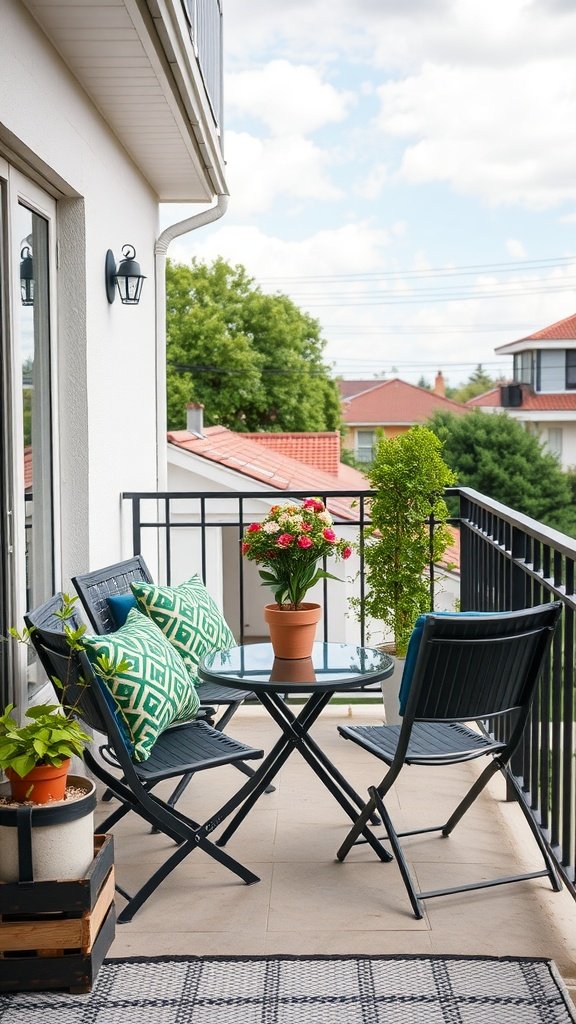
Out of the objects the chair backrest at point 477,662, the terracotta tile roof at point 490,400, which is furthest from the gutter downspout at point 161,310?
the terracotta tile roof at point 490,400

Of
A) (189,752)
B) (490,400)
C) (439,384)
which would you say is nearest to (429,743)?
(189,752)

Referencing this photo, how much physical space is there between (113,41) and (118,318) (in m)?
1.55

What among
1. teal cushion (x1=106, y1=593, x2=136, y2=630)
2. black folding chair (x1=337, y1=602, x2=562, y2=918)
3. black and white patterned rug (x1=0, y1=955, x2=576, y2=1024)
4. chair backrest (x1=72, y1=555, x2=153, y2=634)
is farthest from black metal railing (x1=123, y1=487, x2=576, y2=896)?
teal cushion (x1=106, y1=593, x2=136, y2=630)

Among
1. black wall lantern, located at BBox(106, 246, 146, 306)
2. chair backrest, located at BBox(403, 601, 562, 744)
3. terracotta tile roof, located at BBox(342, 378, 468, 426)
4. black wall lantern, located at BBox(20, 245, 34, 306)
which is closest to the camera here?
chair backrest, located at BBox(403, 601, 562, 744)

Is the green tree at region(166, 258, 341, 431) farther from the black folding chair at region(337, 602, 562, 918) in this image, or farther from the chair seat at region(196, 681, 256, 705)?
the black folding chair at region(337, 602, 562, 918)

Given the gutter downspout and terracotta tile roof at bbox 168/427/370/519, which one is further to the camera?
terracotta tile roof at bbox 168/427/370/519

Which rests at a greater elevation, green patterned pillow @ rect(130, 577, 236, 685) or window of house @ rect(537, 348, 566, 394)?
window of house @ rect(537, 348, 566, 394)

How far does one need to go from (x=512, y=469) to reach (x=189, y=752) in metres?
27.9

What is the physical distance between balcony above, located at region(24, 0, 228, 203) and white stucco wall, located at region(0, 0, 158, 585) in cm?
7

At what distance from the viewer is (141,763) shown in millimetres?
3049

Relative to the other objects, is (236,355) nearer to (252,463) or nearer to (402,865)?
(252,463)

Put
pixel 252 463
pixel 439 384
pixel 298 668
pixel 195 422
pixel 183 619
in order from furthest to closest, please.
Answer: pixel 439 384 < pixel 195 422 < pixel 252 463 < pixel 183 619 < pixel 298 668

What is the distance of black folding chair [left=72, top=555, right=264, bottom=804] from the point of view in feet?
12.2

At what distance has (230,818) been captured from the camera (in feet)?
12.2
